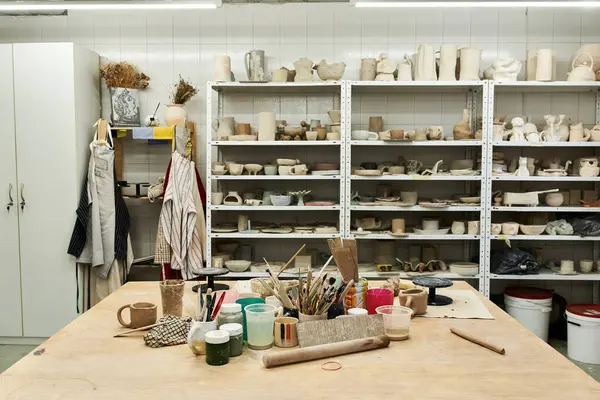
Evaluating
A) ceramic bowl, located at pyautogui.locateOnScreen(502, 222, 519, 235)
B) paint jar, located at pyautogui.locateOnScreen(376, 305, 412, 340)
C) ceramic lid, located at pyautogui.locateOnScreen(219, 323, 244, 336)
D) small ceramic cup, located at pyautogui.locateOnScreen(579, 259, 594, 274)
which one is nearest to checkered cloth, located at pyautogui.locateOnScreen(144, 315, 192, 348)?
ceramic lid, located at pyautogui.locateOnScreen(219, 323, 244, 336)

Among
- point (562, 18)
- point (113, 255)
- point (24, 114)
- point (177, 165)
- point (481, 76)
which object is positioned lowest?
point (113, 255)

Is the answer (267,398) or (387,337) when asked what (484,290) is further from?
(267,398)

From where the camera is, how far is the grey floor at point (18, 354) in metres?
4.03

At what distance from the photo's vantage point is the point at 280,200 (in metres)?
4.59

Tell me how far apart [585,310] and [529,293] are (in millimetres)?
474

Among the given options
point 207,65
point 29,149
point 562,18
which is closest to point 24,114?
point 29,149

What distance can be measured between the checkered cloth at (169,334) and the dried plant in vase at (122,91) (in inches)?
121

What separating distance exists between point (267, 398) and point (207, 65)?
399 cm

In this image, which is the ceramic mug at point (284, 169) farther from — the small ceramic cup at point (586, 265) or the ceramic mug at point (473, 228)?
the small ceramic cup at point (586, 265)

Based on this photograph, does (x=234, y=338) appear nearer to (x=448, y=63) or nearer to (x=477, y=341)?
(x=477, y=341)

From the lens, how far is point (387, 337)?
2.03 metres

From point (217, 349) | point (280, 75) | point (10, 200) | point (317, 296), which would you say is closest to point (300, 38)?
point (280, 75)

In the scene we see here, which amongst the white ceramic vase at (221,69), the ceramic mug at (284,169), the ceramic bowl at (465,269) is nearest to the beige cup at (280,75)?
the white ceramic vase at (221,69)

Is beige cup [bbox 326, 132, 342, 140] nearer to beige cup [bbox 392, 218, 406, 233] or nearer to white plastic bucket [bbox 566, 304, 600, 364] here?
beige cup [bbox 392, 218, 406, 233]
